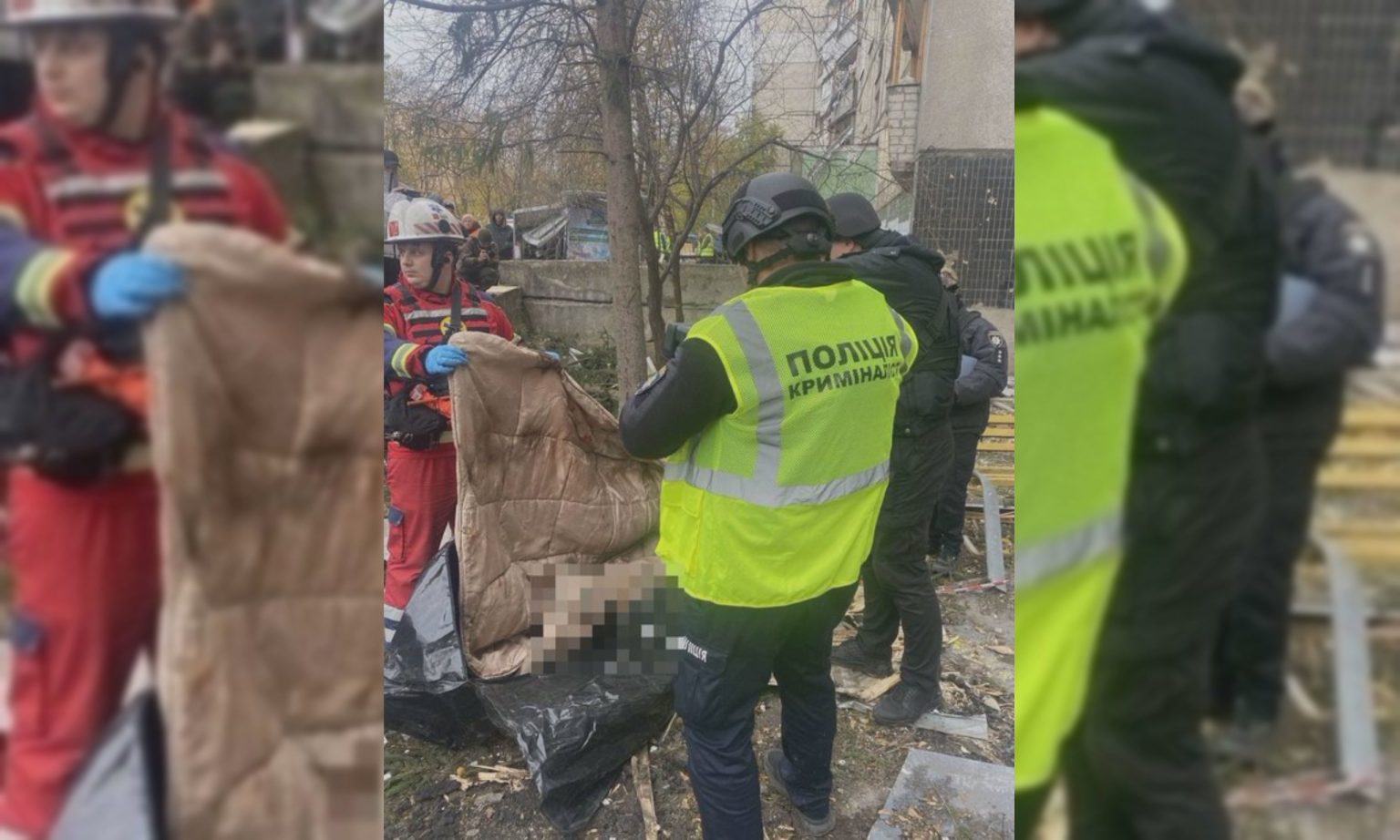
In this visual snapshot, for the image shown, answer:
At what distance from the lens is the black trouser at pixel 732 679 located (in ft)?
7.55

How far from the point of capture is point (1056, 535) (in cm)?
63

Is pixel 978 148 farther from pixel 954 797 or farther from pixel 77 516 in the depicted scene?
pixel 77 516

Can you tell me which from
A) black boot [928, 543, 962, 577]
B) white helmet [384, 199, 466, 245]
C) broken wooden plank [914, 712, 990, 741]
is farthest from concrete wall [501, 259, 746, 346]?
black boot [928, 543, 962, 577]

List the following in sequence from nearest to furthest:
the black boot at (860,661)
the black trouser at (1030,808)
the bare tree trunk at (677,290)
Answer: the black trouser at (1030,808) < the bare tree trunk at (677,290) < the black boot at (860,661)

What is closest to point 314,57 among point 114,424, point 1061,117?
point 114,424

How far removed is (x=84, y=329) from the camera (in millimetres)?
544

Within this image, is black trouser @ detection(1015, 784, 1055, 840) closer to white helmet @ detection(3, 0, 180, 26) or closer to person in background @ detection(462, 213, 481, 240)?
white helmet @ detection(3, 0, 180, 26)

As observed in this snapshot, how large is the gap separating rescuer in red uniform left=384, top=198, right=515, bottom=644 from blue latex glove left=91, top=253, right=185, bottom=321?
9.39ft

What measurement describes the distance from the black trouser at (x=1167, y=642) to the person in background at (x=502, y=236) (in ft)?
11.1

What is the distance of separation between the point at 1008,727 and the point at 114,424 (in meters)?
3.57

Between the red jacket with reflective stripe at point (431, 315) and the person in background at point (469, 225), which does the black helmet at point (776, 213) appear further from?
the person in background at point (469, 225)

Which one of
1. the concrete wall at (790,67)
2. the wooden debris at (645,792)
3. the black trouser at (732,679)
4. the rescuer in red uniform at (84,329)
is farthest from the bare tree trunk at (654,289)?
the rescuer in red uniform at (84,329)

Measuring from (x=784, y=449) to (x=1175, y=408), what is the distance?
5.15ft

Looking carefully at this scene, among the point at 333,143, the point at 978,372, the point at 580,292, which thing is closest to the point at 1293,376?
the point at 333,143
